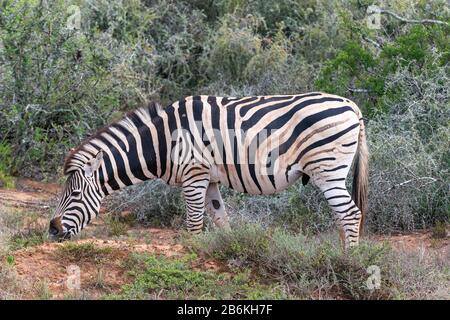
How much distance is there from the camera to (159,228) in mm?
10344

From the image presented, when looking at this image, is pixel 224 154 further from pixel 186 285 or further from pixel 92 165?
pixel 186 285

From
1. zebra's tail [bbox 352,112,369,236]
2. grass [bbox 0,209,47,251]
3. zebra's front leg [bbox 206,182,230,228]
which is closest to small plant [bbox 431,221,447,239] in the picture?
zebra's tail [bbox 352,112,369,236]

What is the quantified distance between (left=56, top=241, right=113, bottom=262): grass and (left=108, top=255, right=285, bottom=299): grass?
0.44 meters

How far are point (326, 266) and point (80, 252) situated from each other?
7.44 feet

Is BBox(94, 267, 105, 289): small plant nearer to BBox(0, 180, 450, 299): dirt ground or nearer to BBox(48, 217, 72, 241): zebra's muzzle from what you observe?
BBox(0, 180, 450, 299): dirt ground

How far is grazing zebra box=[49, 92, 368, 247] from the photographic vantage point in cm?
835

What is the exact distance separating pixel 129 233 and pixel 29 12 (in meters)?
4.12

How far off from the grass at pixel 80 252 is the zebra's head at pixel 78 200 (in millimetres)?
1098

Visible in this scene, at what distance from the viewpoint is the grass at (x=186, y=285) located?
677 cm

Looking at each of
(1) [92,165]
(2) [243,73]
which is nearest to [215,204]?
(1) [92,165]

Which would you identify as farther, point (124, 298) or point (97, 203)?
point (97, 203)

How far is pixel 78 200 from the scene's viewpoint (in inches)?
344
